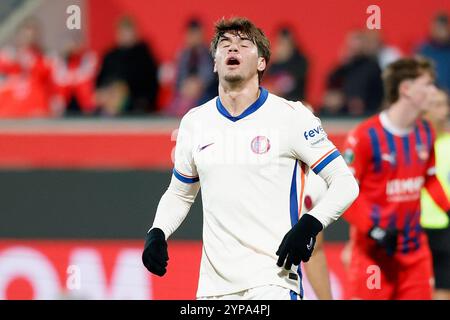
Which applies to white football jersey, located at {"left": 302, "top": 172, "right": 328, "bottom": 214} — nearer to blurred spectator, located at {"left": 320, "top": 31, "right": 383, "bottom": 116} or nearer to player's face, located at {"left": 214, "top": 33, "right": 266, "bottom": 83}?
player's face, located at {"left": 214, "top": 33, "right": 266, "bottom": 83}

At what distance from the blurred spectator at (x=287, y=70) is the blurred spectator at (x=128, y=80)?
1.22 metres

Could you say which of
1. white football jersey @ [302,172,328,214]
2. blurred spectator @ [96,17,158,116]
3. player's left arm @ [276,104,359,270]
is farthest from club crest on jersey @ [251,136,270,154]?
blurred spectator @ [96,17,158,116]

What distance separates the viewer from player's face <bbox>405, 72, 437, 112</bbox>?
8258 mm

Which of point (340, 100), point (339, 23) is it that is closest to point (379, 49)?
point (340, 100)

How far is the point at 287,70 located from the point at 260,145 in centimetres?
685

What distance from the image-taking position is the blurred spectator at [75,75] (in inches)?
515

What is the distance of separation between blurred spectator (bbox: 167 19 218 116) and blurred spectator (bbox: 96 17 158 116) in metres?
0.27

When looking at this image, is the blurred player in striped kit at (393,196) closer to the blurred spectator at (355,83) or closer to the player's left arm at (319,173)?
the player's left arm at (319,173)

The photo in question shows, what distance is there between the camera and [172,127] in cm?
1081

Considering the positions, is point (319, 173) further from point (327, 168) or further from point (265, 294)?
point (265, 294)

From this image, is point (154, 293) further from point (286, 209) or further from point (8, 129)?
point (286, 209)

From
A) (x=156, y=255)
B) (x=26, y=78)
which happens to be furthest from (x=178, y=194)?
(x=26, y=78)

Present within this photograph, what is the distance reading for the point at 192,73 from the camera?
41.7ft

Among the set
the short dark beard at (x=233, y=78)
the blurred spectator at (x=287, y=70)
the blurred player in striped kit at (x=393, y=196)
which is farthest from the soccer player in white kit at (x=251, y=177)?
the blurred spectator at (x=287, y=70)
